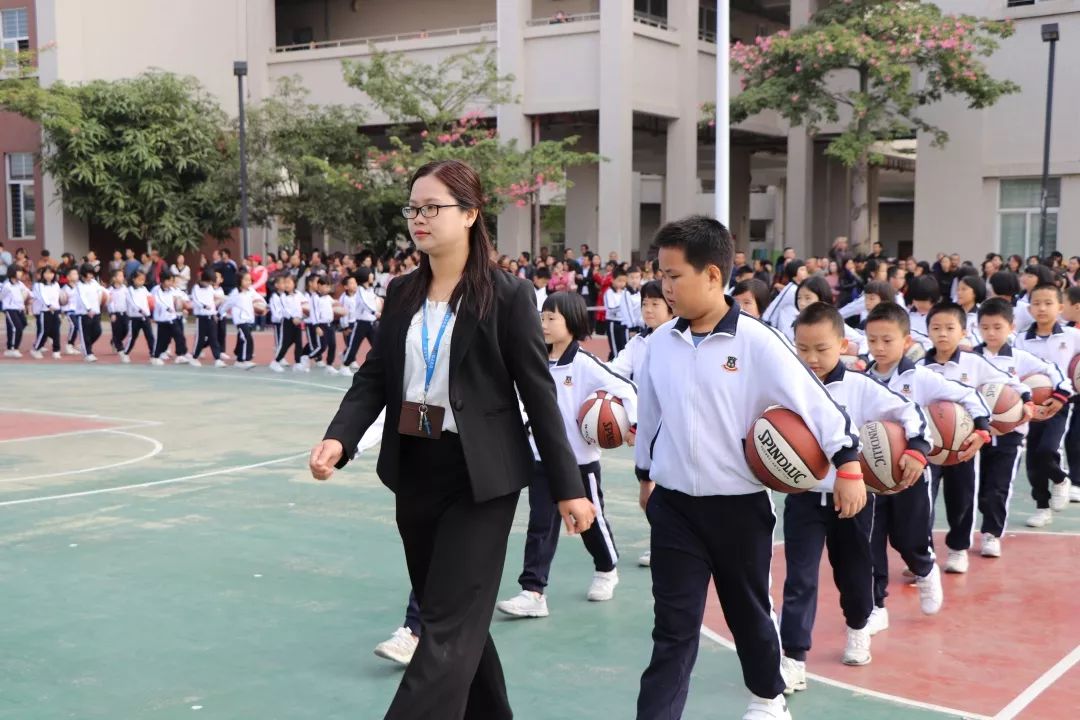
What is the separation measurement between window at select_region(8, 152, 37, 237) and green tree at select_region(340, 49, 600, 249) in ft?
29.2

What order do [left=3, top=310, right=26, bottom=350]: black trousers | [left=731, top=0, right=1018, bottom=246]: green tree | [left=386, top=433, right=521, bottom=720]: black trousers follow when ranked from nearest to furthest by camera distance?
[left=386, top=433, right=521, bottom=720]: black trousers < [left=3, top=310, right=26, bottom=350]: black trousers < [left=731, top=0, right=1018, bottom=246]: green tree

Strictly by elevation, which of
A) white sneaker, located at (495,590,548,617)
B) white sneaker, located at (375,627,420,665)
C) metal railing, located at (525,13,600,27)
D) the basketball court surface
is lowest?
the basketball court surface

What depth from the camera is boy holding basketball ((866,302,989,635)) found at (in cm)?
569

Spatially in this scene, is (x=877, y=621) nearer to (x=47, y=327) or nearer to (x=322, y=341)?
(x=322, y=341)

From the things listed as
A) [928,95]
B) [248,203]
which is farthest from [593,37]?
[248,203]

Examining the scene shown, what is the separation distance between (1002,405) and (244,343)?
46.0 ft

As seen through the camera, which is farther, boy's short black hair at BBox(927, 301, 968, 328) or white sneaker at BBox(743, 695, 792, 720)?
boy's short black hair at BBox(927, 301, 968, 328)

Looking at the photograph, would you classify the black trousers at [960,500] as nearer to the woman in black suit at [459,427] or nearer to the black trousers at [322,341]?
Answer: the woman in black suit at [459,427]

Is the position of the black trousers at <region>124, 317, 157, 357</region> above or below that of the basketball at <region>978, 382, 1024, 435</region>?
below

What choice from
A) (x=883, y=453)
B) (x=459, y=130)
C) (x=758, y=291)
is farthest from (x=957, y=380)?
(x=459, y=130)

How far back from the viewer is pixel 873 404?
16.4 feet

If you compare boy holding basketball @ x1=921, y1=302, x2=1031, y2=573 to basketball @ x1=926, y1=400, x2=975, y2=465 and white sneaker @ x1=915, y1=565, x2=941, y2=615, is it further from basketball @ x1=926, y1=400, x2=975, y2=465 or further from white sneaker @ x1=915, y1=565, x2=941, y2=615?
white sneaker @ x1=915, y1=565, x2=941, y2=615

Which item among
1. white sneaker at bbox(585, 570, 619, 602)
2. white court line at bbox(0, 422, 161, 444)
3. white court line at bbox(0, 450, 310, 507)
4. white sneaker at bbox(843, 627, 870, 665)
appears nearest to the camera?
white sneaker at bbox(843, 627, 870, 665)

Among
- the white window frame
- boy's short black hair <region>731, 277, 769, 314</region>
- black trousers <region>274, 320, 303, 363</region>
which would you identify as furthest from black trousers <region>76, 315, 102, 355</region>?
boy's short black hair <region>731, 277, 769, 314</region>
